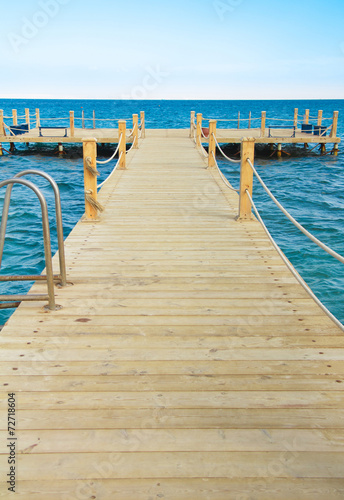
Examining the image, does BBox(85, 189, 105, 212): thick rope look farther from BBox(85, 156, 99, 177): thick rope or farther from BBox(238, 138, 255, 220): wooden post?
BBox(238, 138, 255, 220): wooden post

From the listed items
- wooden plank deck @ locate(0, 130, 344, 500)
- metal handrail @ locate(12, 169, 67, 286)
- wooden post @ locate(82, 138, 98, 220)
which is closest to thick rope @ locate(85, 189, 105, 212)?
wooden post @ locate(82, 138, 98, 220)

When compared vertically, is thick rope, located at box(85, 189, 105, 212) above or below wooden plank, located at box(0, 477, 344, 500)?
above

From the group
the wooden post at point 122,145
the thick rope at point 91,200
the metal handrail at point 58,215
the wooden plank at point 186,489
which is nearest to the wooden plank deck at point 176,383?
the wooden plank at point 186,489

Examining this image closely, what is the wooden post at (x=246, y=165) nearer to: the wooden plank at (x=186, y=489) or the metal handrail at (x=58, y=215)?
the metal handrail at (x=58, y=215)

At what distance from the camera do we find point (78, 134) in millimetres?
23141

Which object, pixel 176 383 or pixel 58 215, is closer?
pixel 176 383

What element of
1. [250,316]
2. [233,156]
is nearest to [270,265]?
[250,316]

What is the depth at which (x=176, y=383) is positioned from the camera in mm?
3066

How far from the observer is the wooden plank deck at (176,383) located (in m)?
2.34

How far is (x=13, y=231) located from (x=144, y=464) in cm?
947

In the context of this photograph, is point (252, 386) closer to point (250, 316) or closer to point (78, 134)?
point (250, 316)

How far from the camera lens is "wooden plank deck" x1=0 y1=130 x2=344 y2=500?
2.34 m

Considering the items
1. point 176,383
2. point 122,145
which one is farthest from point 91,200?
point 122,145

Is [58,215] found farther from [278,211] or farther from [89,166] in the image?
[278,211]
